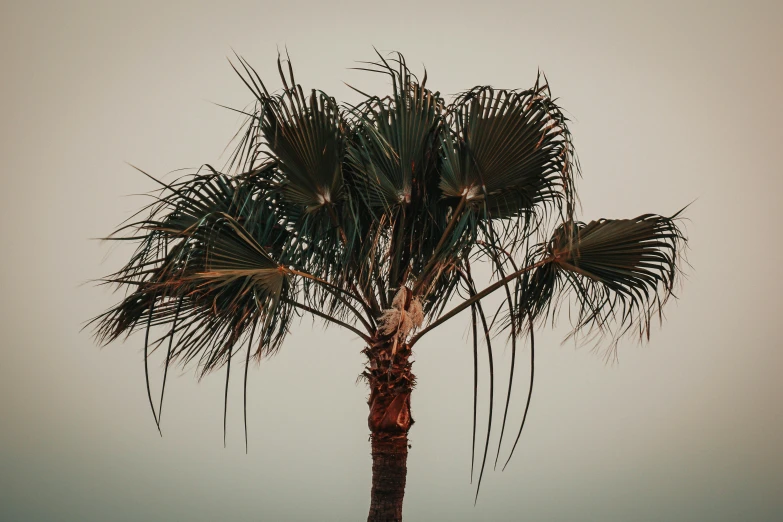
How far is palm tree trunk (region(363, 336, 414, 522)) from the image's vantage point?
618 cm

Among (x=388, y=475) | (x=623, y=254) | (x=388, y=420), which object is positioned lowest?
(x=388, y=475)

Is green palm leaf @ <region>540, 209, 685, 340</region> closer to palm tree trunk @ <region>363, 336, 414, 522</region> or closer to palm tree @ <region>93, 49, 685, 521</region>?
palm tree @ <region>93, 49, 685, 521</region>


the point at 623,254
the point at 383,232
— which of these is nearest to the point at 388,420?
the point at 383,232

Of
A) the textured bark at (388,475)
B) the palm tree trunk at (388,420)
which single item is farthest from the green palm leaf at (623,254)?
the textured bark at (388,475)

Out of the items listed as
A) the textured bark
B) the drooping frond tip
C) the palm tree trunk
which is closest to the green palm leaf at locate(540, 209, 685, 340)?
the drooping frond tip

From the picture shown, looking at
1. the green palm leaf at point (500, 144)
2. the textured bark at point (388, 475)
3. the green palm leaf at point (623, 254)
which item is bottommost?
the textured bark at point (388, 475)

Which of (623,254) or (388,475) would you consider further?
(388,475)

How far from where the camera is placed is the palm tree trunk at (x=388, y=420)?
20.3 ft

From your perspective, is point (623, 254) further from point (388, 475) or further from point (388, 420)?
point (388, 475)

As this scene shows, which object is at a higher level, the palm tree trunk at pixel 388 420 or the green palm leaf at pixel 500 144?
the green palm leaf at pixel 500 144

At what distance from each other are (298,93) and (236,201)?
2.43ft

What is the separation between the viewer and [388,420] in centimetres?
618

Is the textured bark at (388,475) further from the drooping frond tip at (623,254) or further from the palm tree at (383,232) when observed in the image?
the drooping frond tip at (623,254)

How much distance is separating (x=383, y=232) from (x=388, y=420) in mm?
1149
